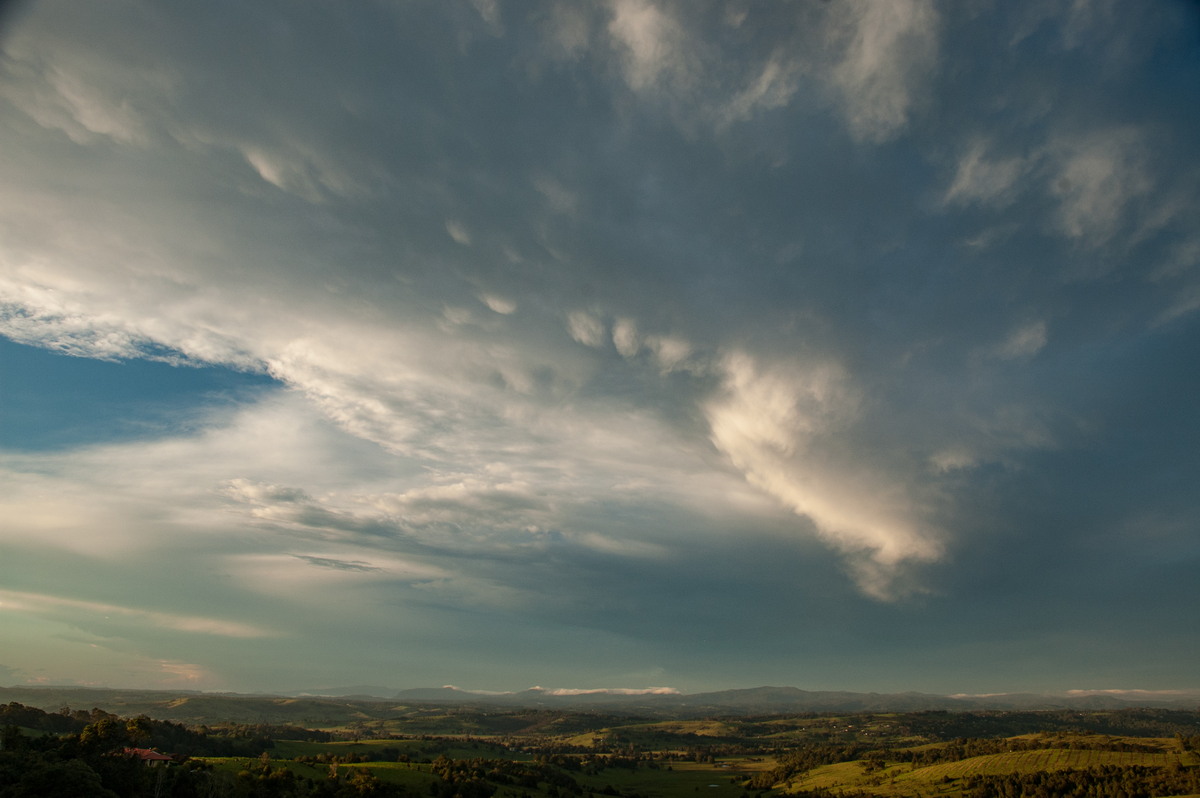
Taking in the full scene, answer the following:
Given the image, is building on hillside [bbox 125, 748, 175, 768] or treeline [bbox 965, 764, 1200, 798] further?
treeline [bbox 965, 764, 1200, 798]

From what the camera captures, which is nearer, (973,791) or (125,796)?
(125,796)

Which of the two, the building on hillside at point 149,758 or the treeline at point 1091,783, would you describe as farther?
the treeline at point 1091,783

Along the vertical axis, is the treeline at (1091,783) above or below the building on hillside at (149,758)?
below

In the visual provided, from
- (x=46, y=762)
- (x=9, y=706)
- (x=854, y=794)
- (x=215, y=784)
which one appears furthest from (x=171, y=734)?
(x=854, y=794)

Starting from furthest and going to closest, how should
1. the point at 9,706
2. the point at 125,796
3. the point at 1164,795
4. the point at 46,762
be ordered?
the point at 1164,795 < the point at 9,706 < the point at 125,796 < the point at 46,762

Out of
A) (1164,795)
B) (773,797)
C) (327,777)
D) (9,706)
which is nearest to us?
(327,777)

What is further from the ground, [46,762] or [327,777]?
[46,762]

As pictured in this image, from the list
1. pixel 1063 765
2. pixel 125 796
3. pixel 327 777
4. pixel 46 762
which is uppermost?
pixel 46 762

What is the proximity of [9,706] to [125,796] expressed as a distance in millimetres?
87594

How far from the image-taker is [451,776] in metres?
149

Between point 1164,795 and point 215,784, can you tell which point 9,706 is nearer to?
point 215,784

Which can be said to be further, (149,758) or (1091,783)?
(1091,783)

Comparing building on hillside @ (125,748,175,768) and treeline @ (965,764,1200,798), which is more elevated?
building on hillside @ (125,748,175,768)

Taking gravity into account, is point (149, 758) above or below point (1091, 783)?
above
